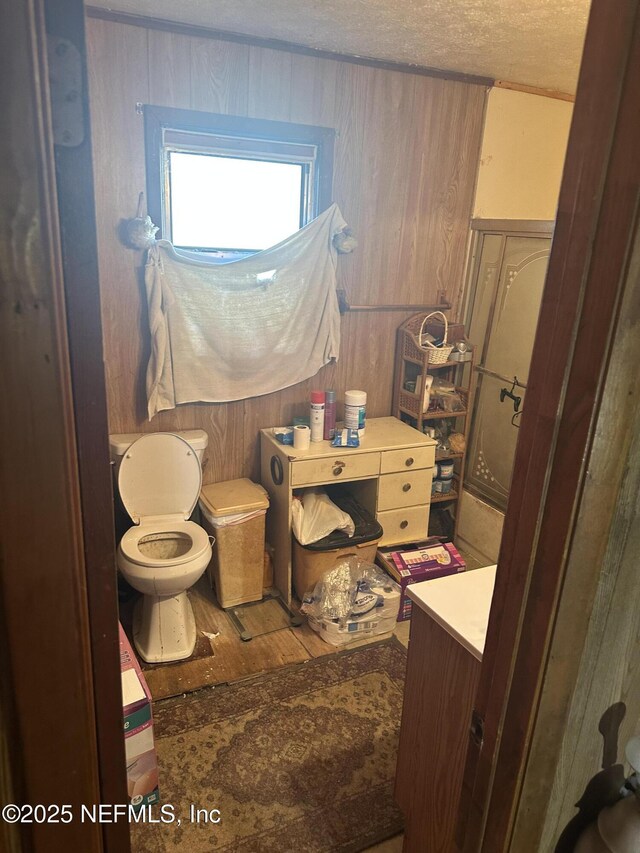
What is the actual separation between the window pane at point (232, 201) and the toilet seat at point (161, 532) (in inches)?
49.2

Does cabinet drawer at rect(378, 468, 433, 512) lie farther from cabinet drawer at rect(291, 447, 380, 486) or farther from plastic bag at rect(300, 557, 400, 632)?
plastic bag at rect(300, 557, 400, 632)

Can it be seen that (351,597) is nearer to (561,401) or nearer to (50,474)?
(561,401)

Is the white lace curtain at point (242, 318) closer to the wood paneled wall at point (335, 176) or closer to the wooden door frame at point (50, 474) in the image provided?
the wood paneled wall at point (335, 176)

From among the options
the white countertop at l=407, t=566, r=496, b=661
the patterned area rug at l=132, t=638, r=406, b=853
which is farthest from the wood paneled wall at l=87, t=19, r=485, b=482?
the white countertop at l=407, t=566, r=496, b=661

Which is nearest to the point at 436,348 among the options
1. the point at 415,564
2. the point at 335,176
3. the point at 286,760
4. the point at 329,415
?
the point at 329,415

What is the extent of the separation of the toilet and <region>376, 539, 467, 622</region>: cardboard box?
0.89m

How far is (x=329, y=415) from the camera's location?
2891mm

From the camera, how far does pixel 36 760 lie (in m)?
0.64

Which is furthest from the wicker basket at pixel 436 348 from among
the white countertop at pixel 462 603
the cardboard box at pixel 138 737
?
the cardboard box at pixel 138 737

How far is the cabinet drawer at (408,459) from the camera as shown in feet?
9.35

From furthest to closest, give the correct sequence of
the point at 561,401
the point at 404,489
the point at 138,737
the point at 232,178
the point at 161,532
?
the point at 404,489 → the point at 232,178 → the point at 161,532 → the point at 138,737 → the point at 561,401

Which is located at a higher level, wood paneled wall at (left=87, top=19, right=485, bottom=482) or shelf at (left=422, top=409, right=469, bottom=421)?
wood paneled wall at (left=87, top=19, right=485, bottom=482)

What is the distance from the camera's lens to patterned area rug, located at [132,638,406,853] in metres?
1.76

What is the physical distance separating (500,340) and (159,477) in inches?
72.0
